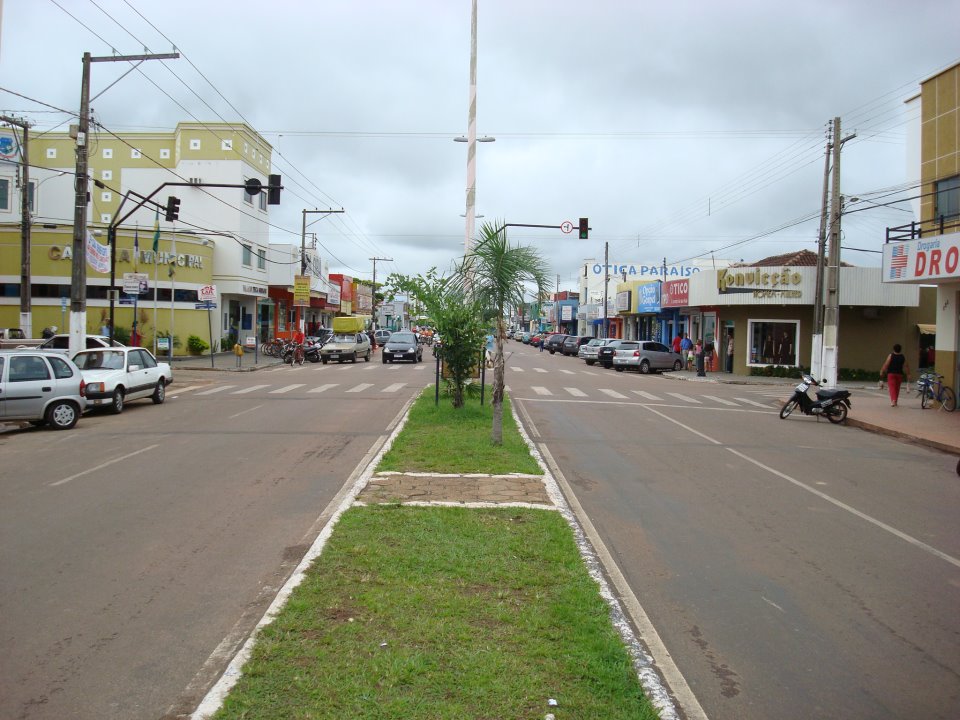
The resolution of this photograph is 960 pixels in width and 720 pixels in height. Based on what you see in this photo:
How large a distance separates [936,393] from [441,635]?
21.5 m

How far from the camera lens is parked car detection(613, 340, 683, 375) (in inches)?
1565

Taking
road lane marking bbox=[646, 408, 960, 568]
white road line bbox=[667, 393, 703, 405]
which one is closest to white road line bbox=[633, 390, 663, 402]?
white road line bbox=[667, 393, 703, 405]

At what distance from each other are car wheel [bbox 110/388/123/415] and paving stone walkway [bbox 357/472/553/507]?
33.5 ft

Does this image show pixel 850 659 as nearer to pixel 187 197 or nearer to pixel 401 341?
pixel 401 341

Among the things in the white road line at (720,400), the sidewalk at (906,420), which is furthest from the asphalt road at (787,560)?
the white road line at (720,400)

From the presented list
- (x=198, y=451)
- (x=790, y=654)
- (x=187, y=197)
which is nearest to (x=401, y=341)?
(x=187, y=197)

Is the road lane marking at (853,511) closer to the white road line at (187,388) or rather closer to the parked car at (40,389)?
the parked car at (40,389)

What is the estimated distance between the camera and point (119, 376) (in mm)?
17891

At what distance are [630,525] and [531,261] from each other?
16.9 ft

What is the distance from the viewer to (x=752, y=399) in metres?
25.6

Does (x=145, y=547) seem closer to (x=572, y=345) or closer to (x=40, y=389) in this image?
(x=40, y=389)

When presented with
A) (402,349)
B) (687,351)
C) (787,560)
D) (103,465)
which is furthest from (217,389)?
(687,351)

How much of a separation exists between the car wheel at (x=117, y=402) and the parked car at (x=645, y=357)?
2711 centimetres

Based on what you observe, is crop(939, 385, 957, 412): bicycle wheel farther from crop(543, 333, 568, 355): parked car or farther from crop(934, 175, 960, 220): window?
crop(543, 333, 568, 355): parked car
